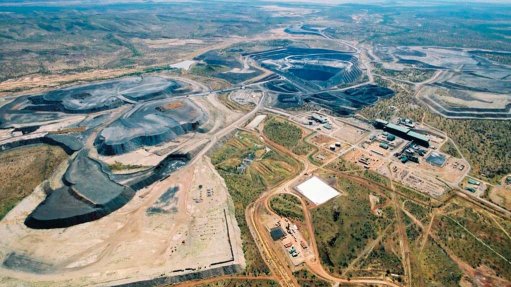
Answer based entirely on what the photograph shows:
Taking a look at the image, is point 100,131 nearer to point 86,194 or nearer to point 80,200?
point 86,194

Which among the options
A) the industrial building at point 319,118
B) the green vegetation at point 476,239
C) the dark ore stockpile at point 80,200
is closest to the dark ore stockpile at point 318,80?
the industrial building at point 319,118

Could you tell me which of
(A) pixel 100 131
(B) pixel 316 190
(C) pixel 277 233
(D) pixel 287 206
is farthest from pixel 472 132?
(A) pixel 100 131

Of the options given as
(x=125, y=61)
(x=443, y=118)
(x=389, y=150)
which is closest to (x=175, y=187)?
(x=389, y=150)

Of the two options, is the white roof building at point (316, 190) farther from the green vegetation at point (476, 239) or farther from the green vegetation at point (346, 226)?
the green vegetation at point (476, 239)

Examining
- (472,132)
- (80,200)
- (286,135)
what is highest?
(80,200)

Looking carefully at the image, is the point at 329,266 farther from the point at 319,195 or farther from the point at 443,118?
the point at 443,118

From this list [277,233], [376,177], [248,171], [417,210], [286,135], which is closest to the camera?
[277,233]

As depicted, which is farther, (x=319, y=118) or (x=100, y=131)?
(x=319, y=118)

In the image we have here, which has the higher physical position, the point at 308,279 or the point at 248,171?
the point at 308,279

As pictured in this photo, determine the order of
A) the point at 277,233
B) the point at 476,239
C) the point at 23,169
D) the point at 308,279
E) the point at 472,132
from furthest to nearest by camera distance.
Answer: the point at 472,132
the point at 23,169
the point at 277,233
the point at 476,239
the point at 308,279
